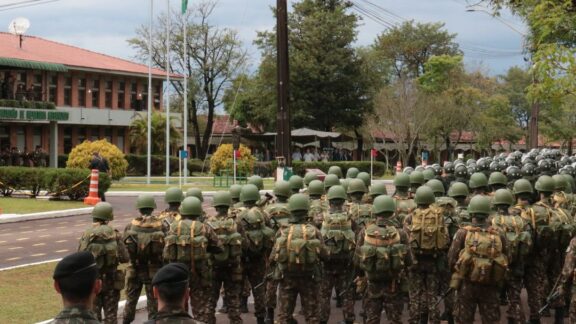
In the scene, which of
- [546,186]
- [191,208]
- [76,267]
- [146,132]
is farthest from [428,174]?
[146,132]

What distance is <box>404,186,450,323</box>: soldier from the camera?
10.5 m

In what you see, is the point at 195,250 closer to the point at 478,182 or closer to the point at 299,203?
the point at 299,203

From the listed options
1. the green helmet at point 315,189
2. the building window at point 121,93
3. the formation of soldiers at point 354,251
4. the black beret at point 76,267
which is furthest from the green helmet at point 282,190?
the building window at point 121,93

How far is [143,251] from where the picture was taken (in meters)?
10.0

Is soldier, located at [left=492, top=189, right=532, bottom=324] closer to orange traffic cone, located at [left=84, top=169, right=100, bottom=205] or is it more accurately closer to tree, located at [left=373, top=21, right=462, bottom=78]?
orange traffic cone, located at [left=84, top=169, right=100, bottom=205]

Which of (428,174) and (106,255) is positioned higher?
(428,174)

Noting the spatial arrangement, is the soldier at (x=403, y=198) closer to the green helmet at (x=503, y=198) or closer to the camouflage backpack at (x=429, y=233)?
the camouflage backpack at (x=429, y=233)

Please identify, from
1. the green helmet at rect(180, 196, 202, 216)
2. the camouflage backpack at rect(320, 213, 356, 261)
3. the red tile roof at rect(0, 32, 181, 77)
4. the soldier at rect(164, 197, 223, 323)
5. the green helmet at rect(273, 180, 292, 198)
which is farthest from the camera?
the red tile roof at rect(0, 32, 181, 77)

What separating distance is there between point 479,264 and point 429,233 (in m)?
1.42

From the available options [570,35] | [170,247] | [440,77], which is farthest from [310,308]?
[440,77]

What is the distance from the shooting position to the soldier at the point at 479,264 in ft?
29.8

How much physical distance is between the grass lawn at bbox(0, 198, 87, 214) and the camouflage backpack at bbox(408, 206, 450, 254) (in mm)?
16832

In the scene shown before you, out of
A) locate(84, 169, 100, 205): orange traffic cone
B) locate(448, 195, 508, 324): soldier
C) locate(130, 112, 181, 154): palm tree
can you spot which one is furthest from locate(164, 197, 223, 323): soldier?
locate(130, 112, 181, 154): palm tree

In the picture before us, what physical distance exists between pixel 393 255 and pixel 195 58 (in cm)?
6236
